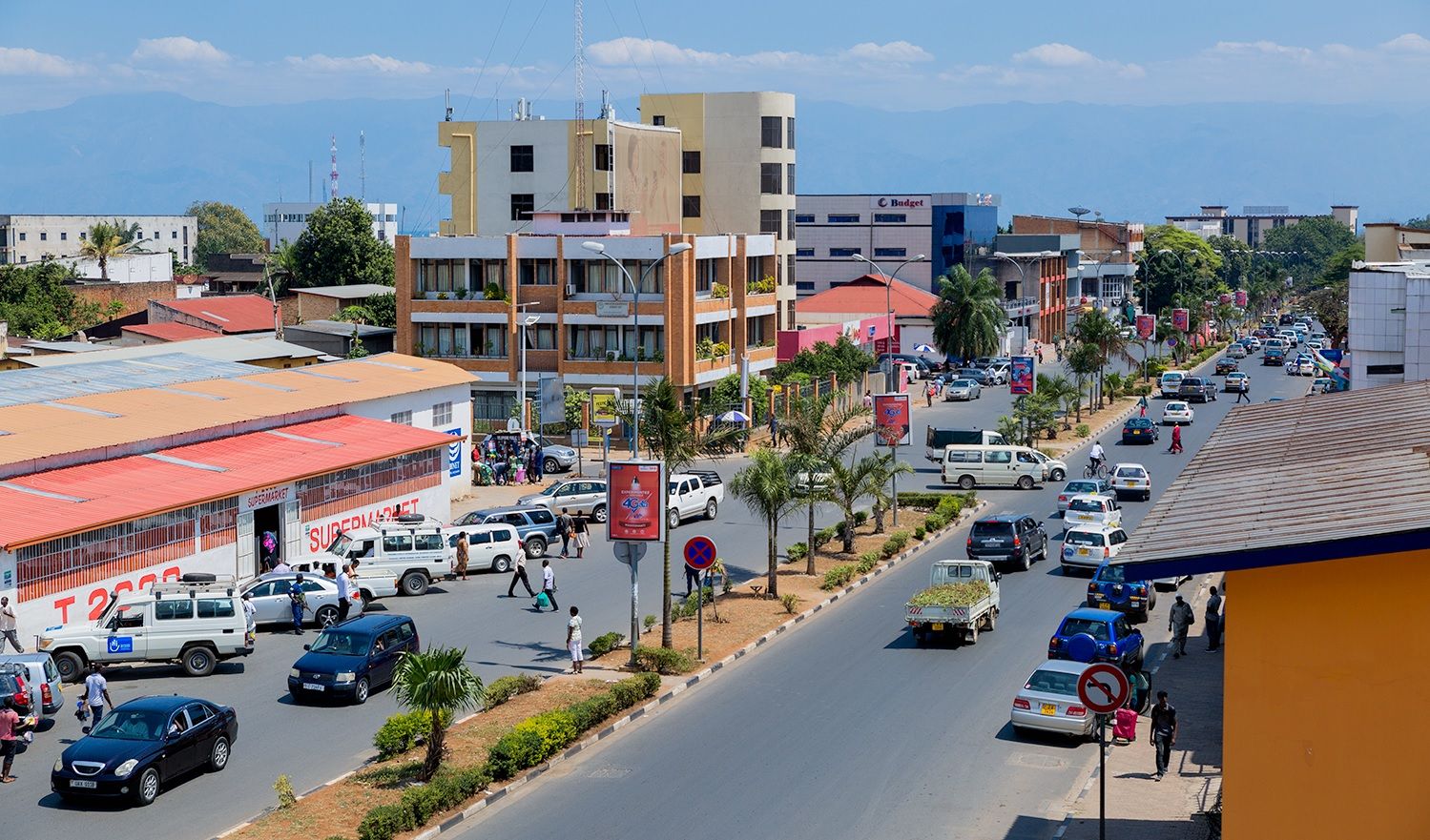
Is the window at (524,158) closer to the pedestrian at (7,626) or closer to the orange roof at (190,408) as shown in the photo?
the orange roof at (190,408)

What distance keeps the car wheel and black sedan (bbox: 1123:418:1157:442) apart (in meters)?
52.6

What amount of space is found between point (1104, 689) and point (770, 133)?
83645 mm

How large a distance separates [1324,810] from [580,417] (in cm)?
5478

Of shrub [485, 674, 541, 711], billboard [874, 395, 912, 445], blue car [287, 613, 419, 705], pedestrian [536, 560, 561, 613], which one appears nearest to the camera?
shrub [485, 674, 541, 711]

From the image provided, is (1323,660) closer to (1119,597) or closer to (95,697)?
(95,697)

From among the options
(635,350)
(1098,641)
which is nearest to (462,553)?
(635,350)

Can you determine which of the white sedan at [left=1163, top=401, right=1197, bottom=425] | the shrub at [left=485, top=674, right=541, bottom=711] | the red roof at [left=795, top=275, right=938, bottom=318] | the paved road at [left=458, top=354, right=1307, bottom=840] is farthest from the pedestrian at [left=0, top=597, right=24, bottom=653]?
the red roof at [left=795, top=275, right=938, bottom=318]

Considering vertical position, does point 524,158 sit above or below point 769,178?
above

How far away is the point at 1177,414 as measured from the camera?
75812 millimetres

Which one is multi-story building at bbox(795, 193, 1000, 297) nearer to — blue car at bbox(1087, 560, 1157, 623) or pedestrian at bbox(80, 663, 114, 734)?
blue car at bbox(1087, 560, 1157, 623)

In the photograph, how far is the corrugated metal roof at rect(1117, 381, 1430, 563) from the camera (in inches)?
551

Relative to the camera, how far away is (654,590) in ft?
131

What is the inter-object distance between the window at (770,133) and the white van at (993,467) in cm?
4557

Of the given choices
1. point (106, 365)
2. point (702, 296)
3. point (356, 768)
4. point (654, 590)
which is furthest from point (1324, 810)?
point (702, 296)
